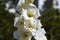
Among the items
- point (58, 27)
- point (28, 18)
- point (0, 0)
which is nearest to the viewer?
point (28, 18)

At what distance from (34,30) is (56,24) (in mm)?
1798

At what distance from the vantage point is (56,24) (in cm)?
230

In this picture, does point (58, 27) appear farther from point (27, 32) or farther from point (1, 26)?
point (27, 32)

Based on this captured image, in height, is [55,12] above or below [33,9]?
below

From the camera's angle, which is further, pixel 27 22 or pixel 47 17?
pixel 47 17

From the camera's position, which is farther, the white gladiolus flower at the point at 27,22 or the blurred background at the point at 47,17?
the blurred background at the point at 47,17

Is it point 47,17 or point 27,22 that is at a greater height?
point 27,22

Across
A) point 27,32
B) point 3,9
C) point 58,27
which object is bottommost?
point 58,27

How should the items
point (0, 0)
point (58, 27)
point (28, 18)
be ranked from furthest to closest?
point (58, 27) → point (0, 0) → point (28, 18)

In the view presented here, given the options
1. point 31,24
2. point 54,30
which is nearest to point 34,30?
point 31,24

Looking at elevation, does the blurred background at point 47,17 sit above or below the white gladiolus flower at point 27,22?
below

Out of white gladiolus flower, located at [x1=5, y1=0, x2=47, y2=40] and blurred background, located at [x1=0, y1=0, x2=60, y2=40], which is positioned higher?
white gladiolus flower, located at [x1=5, y1=0, x2=47, y2=40]

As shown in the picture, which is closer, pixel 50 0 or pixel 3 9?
pixel 3 9

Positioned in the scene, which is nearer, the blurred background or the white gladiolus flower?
the white gladiolus flower
